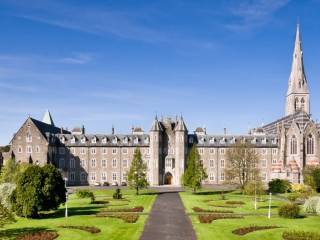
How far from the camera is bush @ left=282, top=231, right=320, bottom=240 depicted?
3604 cm

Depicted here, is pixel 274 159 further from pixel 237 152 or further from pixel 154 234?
pixel 154 234

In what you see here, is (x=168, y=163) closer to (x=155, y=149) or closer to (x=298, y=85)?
(x=155, y=149)

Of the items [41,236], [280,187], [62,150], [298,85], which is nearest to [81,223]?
[41,236]

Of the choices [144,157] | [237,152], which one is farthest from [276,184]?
[144,157]

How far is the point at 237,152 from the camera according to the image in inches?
3664

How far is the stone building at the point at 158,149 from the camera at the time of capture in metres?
110

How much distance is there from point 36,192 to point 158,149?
66.1 meters

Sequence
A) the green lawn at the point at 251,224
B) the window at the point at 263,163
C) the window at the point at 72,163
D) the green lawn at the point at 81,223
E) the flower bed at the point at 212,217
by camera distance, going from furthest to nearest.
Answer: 1. the window at the point at 263,163
2. the window at the point at 72,163
3. the flower bed at the point at 212,217
4. the green lawn at the point at 251,224
5. the green lawn at the point at 81,223

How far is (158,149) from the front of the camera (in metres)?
113

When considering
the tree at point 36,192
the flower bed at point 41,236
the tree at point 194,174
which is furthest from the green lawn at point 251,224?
the tree at point 194,174

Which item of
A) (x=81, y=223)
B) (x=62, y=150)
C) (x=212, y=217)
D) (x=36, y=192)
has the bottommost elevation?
(x=212, y=217)

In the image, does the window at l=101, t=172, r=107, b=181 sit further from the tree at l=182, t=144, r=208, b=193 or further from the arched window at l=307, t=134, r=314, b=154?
the arched window at l=307, t=134, r=314, b=154

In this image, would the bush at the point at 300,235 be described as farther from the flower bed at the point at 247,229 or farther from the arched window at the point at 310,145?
the arched window at the point at 310,145

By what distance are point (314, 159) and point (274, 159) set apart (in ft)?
38.0
